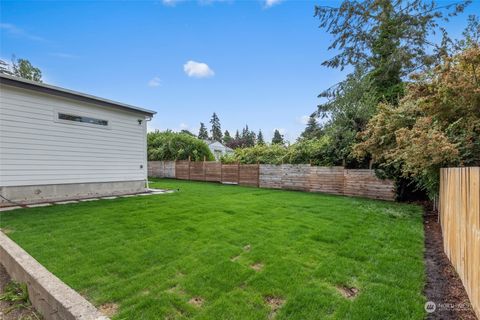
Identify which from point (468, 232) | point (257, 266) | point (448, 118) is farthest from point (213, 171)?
point (468, 232)

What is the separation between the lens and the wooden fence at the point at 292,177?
30.2ft

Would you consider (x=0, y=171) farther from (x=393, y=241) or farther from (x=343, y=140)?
(x=343, y=140)

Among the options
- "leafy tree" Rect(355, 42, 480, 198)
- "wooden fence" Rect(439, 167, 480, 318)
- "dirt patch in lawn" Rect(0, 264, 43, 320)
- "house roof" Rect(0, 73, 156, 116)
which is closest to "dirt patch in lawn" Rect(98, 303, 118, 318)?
"dirt patch in lawn" Rect(0, 264, 43, 320)

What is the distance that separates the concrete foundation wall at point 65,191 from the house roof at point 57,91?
2731 mm

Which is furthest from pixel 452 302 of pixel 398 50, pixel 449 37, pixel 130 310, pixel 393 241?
pixel 449 37

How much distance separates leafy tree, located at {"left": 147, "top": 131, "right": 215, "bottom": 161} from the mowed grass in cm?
1165

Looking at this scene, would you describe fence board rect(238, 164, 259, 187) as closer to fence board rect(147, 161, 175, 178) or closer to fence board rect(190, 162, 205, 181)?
fence board rect(190, 162, 205, 181)

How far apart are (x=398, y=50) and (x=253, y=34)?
23.2 ft

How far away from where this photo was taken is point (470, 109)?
4.64m

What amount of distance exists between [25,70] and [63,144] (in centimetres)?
1948

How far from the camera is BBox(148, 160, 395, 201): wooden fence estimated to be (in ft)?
30.2

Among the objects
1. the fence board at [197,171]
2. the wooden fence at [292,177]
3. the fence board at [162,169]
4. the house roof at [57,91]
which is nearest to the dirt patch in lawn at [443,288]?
the wooden fence at [292,177]

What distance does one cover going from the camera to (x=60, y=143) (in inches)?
295

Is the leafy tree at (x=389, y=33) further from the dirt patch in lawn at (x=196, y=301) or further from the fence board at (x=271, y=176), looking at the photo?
the dirt patch in lawn at (x=196, y=301)
